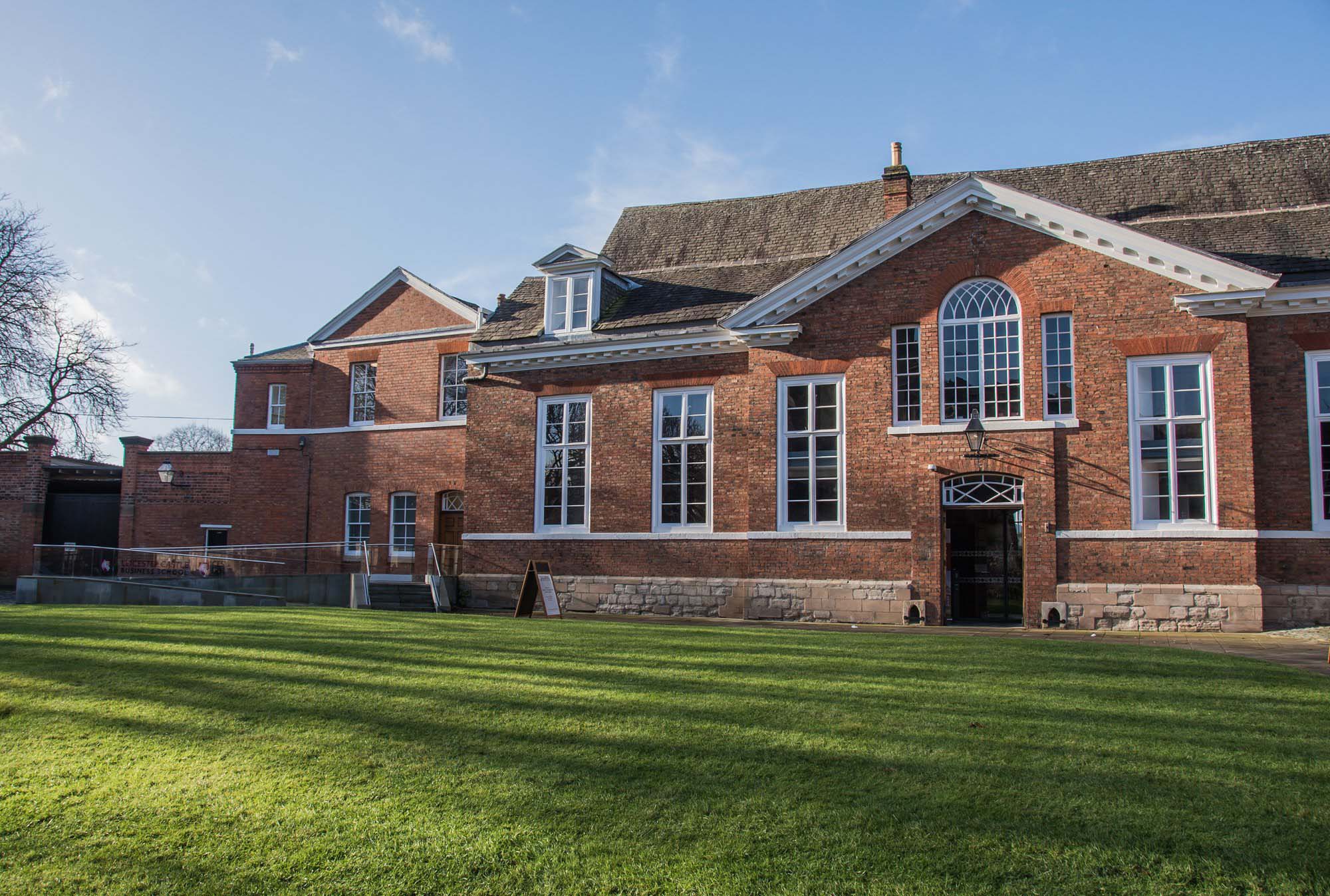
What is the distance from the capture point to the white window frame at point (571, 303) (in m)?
21.4

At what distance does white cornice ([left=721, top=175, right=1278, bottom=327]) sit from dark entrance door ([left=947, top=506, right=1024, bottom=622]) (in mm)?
4829

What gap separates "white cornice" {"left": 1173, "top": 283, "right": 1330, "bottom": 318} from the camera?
1596 cm

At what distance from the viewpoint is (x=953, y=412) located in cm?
1769

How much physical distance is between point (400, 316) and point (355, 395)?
255cm

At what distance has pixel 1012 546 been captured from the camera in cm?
1781

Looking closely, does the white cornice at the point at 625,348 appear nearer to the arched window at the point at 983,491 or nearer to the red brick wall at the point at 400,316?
the arched window at the point at 983,491

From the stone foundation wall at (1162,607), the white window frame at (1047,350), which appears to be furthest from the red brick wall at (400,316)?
the stone foundation wall at (1162,607)

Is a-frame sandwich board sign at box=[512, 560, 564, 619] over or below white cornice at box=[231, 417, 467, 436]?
below

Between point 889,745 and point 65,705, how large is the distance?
5805 millimetres

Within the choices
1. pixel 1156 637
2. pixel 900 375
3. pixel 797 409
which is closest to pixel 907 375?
pixel 900 375

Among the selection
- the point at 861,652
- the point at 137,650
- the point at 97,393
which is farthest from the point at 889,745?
the point at 97,393

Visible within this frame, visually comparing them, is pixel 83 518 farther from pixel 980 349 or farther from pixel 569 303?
pixel 980 349

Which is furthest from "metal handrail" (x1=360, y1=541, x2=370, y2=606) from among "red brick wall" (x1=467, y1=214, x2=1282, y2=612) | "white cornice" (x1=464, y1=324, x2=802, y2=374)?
"white cornice" (x1=464, y1=324, x2=802, y2=374)

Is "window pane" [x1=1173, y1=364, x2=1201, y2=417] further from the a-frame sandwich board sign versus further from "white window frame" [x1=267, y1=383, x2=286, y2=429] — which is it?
"white window frame" [x1=267, y1=383, x2=286, y2=429]
